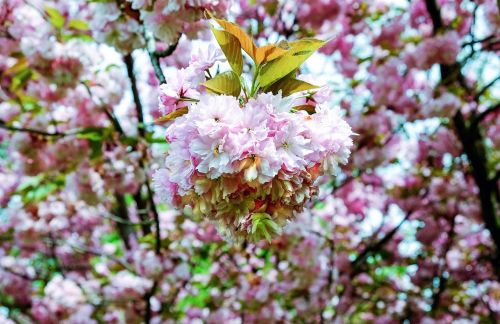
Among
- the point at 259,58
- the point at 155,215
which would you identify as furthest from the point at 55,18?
the point at 259,58

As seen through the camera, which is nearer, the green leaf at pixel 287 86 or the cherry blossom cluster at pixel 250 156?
the cherry blossom cluster at pixel 250 156

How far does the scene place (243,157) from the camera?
976 millimetres

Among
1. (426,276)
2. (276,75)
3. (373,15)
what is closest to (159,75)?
(276,75)

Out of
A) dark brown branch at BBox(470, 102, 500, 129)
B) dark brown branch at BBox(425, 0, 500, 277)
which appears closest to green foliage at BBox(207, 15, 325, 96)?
dark brown branch at BBox(470, 102, 500, 129)

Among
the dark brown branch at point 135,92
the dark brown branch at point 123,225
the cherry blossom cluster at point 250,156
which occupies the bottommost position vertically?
the cherry blossom cluster at point 250,156

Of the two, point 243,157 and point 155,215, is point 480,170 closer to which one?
point 155,215

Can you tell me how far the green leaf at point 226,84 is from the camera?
1.06m

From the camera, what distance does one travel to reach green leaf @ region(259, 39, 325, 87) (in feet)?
3.45

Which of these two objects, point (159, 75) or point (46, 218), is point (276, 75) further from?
point (46, 218)

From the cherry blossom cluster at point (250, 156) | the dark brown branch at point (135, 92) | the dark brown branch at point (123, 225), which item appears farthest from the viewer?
the dark brown branch at point (123, 225)

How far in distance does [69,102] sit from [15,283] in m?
2.52

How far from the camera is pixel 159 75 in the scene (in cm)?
155

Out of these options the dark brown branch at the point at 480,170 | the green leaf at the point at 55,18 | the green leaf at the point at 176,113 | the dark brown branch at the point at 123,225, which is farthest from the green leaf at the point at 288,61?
the dark brown branch at the point at 123,225

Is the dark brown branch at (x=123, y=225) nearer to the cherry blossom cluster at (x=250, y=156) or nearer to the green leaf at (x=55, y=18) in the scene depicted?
the green leaf at (x=55, y=18)
